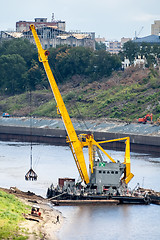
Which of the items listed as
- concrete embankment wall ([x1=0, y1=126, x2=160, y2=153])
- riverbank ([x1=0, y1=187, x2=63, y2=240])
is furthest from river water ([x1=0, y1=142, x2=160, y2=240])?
concrete embankment wall ([x1=0, y1=126, x2=160, y2=153])

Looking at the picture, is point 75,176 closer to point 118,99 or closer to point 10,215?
point 10,215

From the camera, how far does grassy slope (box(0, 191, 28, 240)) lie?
208 feet

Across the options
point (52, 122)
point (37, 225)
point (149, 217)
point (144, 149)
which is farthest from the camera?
point (52, 122)

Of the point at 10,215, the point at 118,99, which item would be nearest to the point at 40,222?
the point at 10,215

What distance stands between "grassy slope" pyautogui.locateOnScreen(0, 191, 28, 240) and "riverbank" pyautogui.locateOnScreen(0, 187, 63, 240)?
0.67 metres

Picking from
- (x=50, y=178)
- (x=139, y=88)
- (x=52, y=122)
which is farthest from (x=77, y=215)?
(x=139, y=88)

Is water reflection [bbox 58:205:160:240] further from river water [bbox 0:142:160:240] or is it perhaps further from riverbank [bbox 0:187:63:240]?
riverbank [bbox 0:187:63:240]

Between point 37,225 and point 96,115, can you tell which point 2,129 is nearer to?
point 96,115

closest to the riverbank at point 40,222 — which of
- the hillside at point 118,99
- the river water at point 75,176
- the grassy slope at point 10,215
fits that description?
the grassy slope at point 10,215

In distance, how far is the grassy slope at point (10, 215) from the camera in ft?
208

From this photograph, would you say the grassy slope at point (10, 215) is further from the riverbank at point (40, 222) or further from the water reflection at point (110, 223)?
the water reflection at point (110, 223)

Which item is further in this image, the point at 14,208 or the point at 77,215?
the point at 77,215

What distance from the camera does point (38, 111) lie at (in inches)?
7672

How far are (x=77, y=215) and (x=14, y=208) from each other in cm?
765
